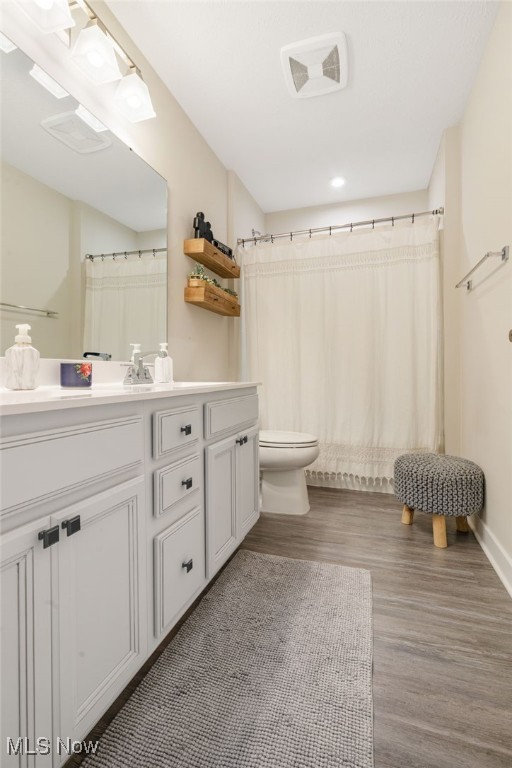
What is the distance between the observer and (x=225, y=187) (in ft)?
8.89

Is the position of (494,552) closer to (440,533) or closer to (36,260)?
(440,533)

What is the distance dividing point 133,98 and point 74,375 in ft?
4.10

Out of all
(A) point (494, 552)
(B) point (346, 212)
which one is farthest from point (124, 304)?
(B) point (346, 212)

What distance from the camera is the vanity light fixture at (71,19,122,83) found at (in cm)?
129

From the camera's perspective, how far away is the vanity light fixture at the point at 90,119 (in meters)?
1.34

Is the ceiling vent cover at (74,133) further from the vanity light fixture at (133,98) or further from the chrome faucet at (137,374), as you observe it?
the chrome faucet at (137,374)

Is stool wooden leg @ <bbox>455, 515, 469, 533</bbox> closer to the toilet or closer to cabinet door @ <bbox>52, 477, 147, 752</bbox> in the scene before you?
the toilet

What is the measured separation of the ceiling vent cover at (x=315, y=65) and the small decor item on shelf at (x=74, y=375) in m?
1.81

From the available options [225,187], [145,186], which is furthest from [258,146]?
[145,186]

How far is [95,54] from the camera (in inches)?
52.3

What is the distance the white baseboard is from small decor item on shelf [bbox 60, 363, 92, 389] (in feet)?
6.00

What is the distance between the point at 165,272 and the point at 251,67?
1.15m

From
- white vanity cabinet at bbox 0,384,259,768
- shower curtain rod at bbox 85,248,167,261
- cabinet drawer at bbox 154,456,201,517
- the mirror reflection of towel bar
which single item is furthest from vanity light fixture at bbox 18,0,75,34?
cabinet drawer at bbox 154,456,201,517

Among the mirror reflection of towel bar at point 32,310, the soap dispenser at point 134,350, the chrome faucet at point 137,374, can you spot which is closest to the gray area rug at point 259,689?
the chrome faucet at point 137,374
